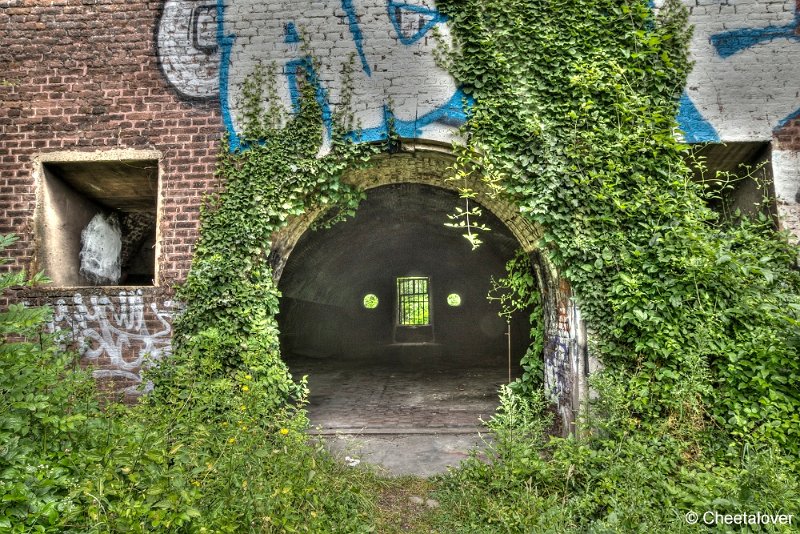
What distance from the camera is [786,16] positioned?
5.39 metres

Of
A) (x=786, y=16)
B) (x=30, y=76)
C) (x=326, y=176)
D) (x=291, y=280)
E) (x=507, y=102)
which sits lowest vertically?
(x=291, y=280)

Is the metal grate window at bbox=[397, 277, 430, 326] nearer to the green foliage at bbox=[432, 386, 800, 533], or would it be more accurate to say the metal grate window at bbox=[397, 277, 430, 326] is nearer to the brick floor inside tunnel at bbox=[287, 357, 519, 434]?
the brick floor inside tunnel at bbox=[287, 357, 519, 434]

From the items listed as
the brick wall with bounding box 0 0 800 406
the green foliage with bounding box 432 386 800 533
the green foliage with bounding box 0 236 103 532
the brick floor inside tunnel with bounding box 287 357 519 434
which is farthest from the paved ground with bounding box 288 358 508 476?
the brick wall with bounding box 0 0 800 406

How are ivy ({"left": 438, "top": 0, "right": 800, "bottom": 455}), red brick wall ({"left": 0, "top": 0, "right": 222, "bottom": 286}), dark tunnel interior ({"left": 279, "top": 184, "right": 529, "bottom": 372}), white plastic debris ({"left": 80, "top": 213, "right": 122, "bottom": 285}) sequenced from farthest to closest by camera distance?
dark tunnel interior ({"left": 279, "top": 184, "right": 529, "bottom": 372}) < white plastic debris ({"left": 80, "top": 213, "right": 122, "bottom": 285}) < red brick wall ({"left": 0, "top": 0, "right": 222, "bottom": 286}) < ivy ({"left": 438, "top": 0, "right": 800, "bottom": 455})

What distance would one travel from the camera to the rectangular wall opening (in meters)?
5.82

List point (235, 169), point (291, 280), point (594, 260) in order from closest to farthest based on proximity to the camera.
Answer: point (594, 260)
point (235, 169)
point (291, 280)

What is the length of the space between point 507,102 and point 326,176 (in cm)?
225

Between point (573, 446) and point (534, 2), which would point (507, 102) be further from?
point (573, 446)

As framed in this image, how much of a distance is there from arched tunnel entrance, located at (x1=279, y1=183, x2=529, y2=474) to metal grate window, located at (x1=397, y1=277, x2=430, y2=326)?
1.5 inches

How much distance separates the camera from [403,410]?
24.4ft

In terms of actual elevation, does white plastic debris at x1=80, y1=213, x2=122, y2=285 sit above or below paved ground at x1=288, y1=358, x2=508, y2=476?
above

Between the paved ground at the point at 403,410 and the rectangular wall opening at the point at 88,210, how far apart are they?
3.70 m

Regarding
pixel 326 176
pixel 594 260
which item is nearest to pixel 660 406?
pixel 594 260

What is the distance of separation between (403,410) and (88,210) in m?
5.47
